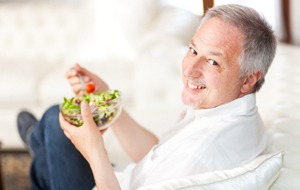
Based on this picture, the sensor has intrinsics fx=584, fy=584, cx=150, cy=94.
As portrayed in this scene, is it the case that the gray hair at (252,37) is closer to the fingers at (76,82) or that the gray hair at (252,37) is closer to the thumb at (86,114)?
the thumb at (86,114)

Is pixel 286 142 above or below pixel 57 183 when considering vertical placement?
above

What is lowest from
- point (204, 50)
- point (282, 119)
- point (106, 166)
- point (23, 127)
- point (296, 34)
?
point (296, 34)

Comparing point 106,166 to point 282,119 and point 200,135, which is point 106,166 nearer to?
point 200,135

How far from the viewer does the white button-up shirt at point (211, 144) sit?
4.51 feet

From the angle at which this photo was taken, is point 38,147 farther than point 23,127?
No

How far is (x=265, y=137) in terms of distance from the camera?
1538mm

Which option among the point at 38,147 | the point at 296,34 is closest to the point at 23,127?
the point at 38,147

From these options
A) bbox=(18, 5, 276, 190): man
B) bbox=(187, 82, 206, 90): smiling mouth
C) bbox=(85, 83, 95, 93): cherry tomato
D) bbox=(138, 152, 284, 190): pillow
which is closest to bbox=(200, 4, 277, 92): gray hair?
bbox=(18, 5, 276, 190): man

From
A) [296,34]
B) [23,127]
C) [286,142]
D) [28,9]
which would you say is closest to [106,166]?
[286,142]

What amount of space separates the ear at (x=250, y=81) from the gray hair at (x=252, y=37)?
13 mm

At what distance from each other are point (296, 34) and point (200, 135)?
9.53 feet

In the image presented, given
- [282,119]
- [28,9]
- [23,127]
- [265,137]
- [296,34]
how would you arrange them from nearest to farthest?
1. [265,137]
2. [282,119]
3. [23,127]
4. [28,9]
5. [296,34]

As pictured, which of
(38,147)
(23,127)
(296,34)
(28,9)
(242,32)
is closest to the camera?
(242,32)

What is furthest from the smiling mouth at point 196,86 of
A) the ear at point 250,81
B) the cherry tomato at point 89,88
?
the cherry tomato at point 89,88
